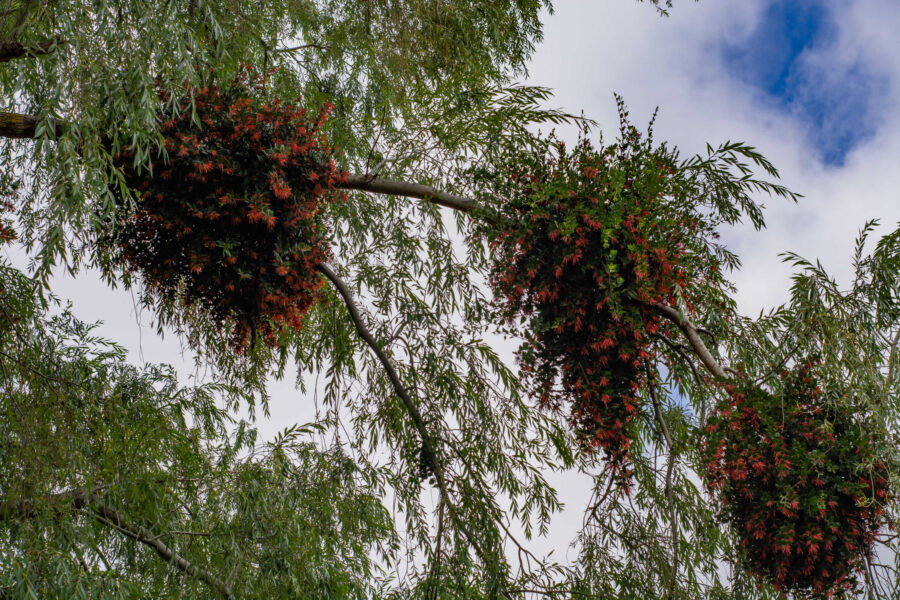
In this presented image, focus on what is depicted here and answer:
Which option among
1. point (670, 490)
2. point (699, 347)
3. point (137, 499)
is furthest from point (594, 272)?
point (137, 499)

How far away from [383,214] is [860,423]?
2.30 metres

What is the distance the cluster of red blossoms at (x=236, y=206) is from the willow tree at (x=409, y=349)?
0.03 feet

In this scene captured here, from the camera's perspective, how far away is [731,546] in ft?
10.2

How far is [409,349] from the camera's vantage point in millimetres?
3314

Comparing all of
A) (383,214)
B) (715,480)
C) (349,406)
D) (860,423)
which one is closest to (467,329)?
(349,406)

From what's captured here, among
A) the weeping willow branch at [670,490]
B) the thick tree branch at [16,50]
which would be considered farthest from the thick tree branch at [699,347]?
the thick tree branch at [16,50]

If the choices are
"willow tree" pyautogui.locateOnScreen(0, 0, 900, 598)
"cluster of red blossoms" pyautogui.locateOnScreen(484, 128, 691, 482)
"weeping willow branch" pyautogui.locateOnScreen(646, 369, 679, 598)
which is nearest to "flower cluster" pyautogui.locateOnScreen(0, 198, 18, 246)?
"willow tree" pyautogui.locateOnScreen(0, 0, 900, 598)

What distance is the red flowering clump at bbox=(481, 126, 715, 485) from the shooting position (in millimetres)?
2594

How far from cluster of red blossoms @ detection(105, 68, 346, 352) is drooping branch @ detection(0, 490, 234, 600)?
2.63 ft

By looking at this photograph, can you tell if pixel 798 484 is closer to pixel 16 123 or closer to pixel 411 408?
pixel 411 408

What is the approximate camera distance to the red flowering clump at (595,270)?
8.51 ft

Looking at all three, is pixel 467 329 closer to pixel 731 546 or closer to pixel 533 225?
pixel 533 225

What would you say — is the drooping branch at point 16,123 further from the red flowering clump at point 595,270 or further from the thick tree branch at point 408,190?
the red flowering clump at point 595,270

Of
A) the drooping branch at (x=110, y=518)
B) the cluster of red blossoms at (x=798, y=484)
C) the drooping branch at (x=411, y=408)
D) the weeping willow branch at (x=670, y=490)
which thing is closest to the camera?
the cluster of red blossoms at (x=798, y=484)
